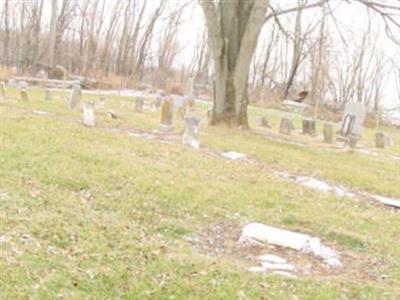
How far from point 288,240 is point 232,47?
8.79 meters

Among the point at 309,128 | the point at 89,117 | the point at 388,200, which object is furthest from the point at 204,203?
the point at 309,128

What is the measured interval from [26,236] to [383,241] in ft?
10.2

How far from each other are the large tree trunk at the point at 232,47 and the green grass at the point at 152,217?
376 cm

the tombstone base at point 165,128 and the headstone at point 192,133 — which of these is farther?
the tombstone base at point 165,128

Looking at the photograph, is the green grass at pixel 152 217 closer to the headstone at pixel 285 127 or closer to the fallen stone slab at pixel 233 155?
the fallen stone slab at pixel 233 155

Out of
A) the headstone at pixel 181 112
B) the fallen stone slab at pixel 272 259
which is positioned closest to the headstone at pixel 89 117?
the headstone at pixel 181 112

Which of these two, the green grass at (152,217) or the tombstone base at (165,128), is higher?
the tombstone base at (165,128)

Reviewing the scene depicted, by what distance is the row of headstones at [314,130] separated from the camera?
1402 centimetres

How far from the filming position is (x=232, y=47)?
13.1m

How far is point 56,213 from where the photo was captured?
491 centimetres

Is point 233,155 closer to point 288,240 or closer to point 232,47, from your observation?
point 232,47

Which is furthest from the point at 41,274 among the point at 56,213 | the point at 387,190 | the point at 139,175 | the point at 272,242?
the point at 387,190

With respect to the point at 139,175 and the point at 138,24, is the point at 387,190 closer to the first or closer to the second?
the point at 139,175

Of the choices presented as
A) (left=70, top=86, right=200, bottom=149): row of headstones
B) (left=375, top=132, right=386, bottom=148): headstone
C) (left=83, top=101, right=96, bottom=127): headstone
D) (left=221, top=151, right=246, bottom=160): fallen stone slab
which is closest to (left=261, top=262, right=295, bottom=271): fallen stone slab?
(left=221, top=151, right=246, bottom=160): fallen stone slab
